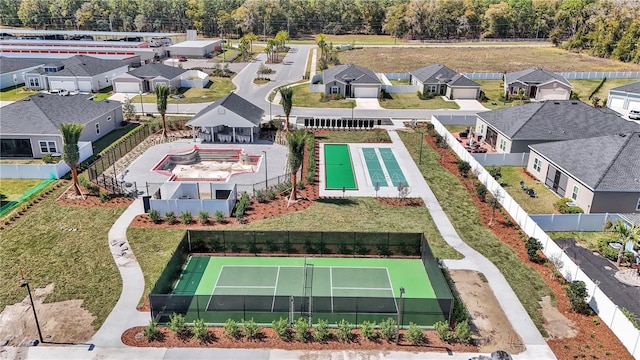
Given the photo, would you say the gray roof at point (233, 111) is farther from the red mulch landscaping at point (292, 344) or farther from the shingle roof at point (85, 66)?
the shingle roof at point (85, 66)

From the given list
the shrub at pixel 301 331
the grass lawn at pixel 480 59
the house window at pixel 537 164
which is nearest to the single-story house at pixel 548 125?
the house window at pixel 537 164

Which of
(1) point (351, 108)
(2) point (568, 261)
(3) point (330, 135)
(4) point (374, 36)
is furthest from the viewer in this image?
(4) point (374, 36)

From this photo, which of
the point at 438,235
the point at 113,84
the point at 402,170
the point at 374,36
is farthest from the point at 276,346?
the point at 374,36

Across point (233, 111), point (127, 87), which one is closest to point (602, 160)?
point (233, 111)

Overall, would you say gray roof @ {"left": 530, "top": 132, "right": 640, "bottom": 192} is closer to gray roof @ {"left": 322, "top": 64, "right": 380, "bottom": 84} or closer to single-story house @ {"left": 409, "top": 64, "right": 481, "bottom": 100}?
single-story house @ {"left": 409, "top": 64, "right": 481, "bottom": 100}

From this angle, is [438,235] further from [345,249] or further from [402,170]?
[402,170]

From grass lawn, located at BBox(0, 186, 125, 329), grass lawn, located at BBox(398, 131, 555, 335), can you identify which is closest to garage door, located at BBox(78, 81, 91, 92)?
grass lawn, located at BBox(0, 186, 125, 329)

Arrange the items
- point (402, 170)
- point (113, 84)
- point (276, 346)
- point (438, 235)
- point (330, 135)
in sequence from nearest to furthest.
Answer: point (276, 346) < point (438, 235) < point (402, 170) < point (330, 135) < point (113, 84)
